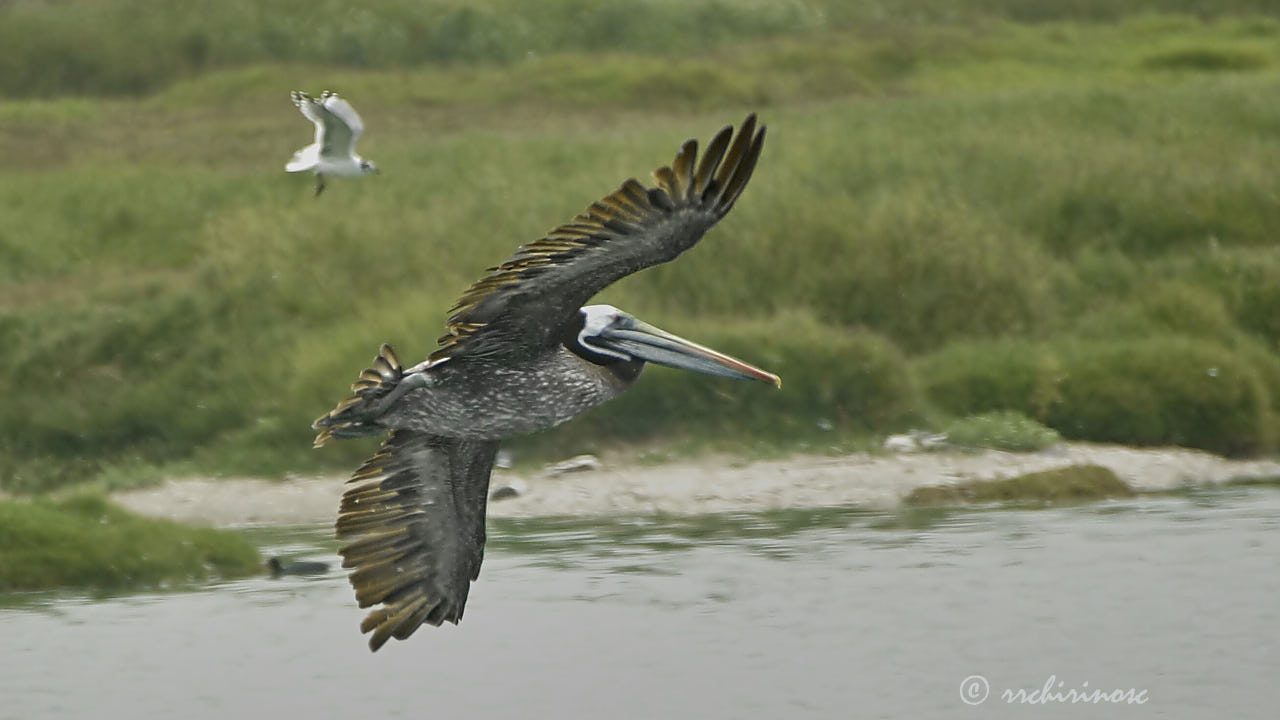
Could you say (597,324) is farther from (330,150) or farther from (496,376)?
(330,150)

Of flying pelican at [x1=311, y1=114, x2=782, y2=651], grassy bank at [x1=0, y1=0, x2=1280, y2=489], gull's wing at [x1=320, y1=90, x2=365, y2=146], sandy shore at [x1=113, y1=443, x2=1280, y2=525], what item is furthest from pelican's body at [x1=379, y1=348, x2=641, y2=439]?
grassy bank at [x1=0, y1=0, x2=1280, y2=489]

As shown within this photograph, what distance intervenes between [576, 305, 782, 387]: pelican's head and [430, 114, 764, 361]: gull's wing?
44cm

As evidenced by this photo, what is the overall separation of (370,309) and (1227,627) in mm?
10960

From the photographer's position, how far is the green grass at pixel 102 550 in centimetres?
1441

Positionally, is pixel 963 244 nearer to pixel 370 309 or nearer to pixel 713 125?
pixel 370 309

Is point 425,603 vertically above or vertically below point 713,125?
below

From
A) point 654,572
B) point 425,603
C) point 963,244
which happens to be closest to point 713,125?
point 963,244

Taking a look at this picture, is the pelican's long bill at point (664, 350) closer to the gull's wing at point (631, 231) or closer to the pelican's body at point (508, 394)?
the pelican's body at point (508, 394)

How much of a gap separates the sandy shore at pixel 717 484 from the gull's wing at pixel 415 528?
938 cm

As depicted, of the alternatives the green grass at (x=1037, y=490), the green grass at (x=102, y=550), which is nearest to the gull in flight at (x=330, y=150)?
the green grass at (x=102, y=550)

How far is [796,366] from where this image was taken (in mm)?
19406

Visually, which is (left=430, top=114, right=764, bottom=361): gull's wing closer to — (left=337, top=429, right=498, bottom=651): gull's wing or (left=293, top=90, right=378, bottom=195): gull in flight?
(left=337, top=429, right=498, bottom=651): gull's wing

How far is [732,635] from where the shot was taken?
13227mm

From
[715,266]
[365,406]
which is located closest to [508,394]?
[365,406]
